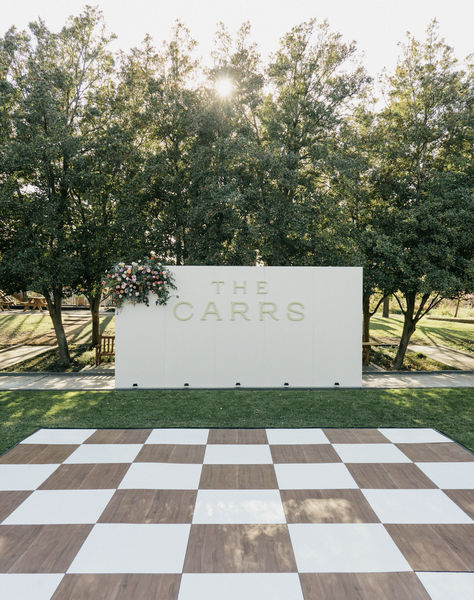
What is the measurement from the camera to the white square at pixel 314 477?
3684 millimetres

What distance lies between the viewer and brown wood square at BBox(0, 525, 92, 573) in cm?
262

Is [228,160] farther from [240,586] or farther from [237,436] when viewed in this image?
[240,586]

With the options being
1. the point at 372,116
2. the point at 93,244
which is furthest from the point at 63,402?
the point at 372,116

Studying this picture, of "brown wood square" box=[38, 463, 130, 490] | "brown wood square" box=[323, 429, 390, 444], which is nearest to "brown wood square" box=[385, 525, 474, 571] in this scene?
"brown wood square" box=[323, 429, 390, 444]

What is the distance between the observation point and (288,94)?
11.4 metres

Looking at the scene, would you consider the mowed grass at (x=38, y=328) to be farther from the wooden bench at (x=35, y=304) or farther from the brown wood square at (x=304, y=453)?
the brown wood square at (x=304, y=453)

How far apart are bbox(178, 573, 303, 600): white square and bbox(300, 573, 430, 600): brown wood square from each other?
0.09 m

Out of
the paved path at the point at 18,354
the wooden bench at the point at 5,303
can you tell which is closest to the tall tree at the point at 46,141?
the paved path at the point at 18,354

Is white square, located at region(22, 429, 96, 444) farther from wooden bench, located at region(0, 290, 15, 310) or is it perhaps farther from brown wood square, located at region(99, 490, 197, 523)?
wooden bench, located at region(0, 290, 15, 310)

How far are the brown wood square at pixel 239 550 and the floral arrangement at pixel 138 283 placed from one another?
14.9 ft

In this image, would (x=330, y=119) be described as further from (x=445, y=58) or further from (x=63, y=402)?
(x=63, y=402)

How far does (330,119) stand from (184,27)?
500 cm

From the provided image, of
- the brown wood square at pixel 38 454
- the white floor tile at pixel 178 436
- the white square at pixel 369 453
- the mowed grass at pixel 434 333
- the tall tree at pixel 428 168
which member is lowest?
the brown wood square at pixel 38 454

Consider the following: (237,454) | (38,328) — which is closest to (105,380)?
(237,454)
